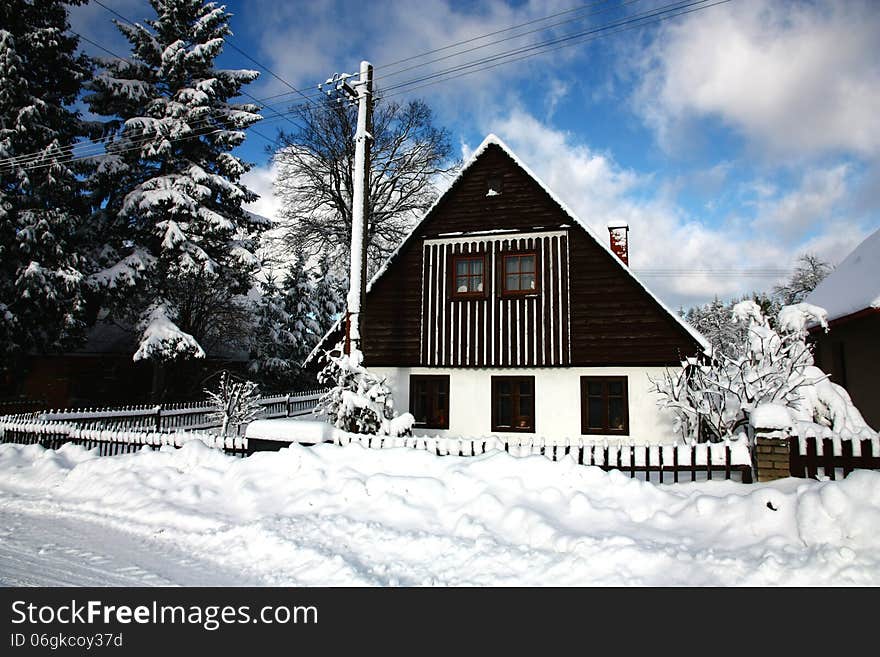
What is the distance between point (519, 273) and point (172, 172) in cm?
1778

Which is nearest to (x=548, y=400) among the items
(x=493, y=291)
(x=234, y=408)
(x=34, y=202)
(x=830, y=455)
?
(x=493, y=291)

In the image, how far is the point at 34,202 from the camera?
67.7 feet

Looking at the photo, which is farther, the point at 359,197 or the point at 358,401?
the point at 359,197

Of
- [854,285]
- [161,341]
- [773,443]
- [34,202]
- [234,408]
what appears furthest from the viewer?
[34,202]

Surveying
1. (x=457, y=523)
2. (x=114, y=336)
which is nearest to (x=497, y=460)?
(x=457, y=523)

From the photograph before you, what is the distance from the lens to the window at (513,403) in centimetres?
1362

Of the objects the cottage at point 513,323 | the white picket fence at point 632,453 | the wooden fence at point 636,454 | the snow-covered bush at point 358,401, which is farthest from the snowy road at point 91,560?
the cottage at point 513,323

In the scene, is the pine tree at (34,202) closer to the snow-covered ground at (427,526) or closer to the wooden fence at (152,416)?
the wooden fence at (152,416)

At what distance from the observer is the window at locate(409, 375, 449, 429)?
14.3m

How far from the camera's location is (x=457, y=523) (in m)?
6.52

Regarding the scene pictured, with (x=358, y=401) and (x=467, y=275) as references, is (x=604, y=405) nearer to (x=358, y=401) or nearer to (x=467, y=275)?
(x=467, y=275)

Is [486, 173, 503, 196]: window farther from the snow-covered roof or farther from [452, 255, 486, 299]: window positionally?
the snow-covered roof

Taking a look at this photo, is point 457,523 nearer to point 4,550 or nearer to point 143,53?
point 4,550

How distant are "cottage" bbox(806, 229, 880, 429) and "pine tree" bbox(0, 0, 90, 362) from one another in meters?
25.7
